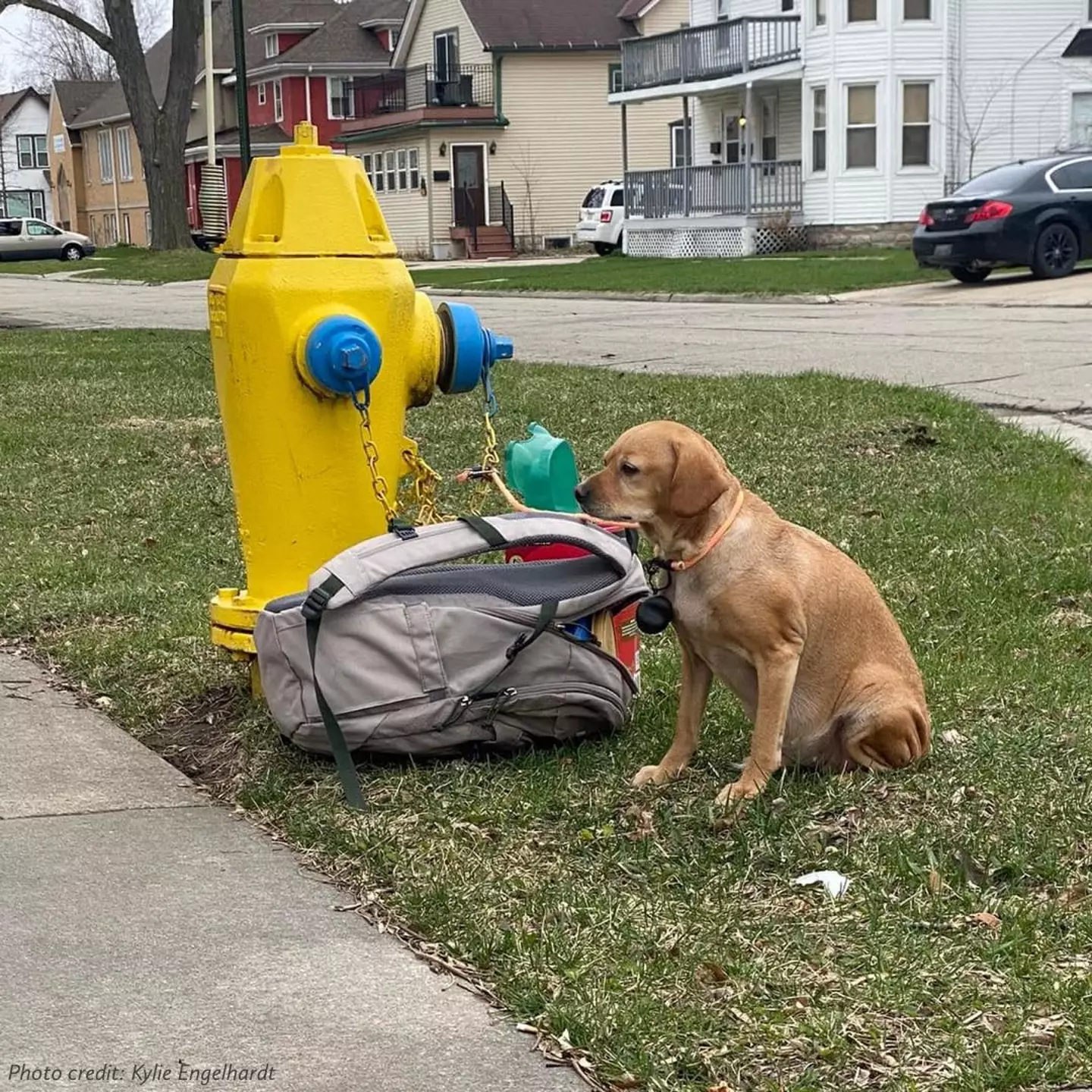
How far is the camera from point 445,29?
156 ft

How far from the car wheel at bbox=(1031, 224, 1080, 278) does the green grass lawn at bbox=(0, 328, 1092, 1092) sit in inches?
599

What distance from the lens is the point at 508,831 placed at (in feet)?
12.2

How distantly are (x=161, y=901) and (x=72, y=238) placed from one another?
59.1m

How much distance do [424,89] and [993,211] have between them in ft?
99.0

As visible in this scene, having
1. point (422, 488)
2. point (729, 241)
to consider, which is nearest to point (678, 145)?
point (729, 241)

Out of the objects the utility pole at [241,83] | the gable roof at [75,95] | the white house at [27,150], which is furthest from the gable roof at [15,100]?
the utility pole at [241,83]

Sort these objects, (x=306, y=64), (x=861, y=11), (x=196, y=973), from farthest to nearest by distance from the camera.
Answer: (x=306, y=64) → (x=861, y=11) → (x=196, y=973)

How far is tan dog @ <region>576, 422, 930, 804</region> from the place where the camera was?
3.81 m

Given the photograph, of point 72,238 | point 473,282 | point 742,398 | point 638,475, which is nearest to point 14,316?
point 473,282

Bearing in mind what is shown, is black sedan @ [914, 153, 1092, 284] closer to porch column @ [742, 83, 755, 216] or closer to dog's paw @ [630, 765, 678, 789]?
porch column @ [742, 83, 755, 216]

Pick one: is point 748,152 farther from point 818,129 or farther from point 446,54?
point 446,54

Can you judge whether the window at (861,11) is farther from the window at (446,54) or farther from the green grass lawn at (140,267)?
the window at (446,54)

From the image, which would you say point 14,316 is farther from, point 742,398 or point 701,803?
point 701,803

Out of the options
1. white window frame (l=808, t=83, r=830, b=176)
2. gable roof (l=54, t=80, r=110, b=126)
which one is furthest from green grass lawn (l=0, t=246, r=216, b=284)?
gable roof (l=54, t=80, r=110, b=126)
